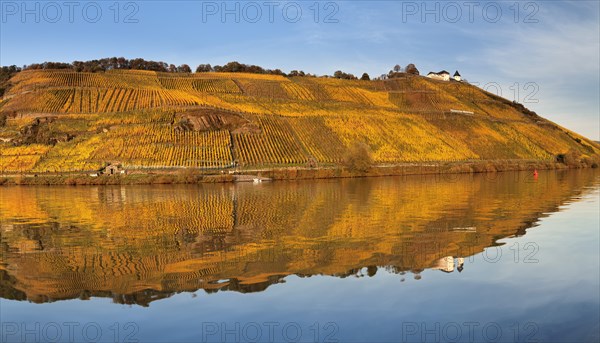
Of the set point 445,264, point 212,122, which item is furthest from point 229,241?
point 212,122

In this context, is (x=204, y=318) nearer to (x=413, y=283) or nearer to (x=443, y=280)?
(x=413, y=283)

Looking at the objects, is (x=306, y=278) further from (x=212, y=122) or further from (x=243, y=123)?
(x=243, y=123)

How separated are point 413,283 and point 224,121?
92.2 meters

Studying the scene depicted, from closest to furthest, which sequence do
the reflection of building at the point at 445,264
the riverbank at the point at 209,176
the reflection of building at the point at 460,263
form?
the reflection of building at the point at 445,264 < the reflection of building at the point at 460,263 < the riverbank at the point at 209,176

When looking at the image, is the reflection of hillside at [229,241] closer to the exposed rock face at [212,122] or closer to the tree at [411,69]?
the exposed rock face at [212,122]

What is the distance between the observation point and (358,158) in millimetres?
87250

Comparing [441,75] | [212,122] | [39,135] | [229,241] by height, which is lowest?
[229,241]

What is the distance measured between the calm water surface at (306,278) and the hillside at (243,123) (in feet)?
195

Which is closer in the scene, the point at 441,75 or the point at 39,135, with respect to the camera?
the point at 39,135

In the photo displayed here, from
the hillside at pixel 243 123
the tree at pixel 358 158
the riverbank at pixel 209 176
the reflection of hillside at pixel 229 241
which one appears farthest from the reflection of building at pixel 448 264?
the hillside at pixel 243 123

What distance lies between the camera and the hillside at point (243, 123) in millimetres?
92688

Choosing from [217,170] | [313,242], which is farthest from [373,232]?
[217,170]

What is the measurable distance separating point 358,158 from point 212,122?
3434cm

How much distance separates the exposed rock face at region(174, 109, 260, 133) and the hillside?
22 cm
